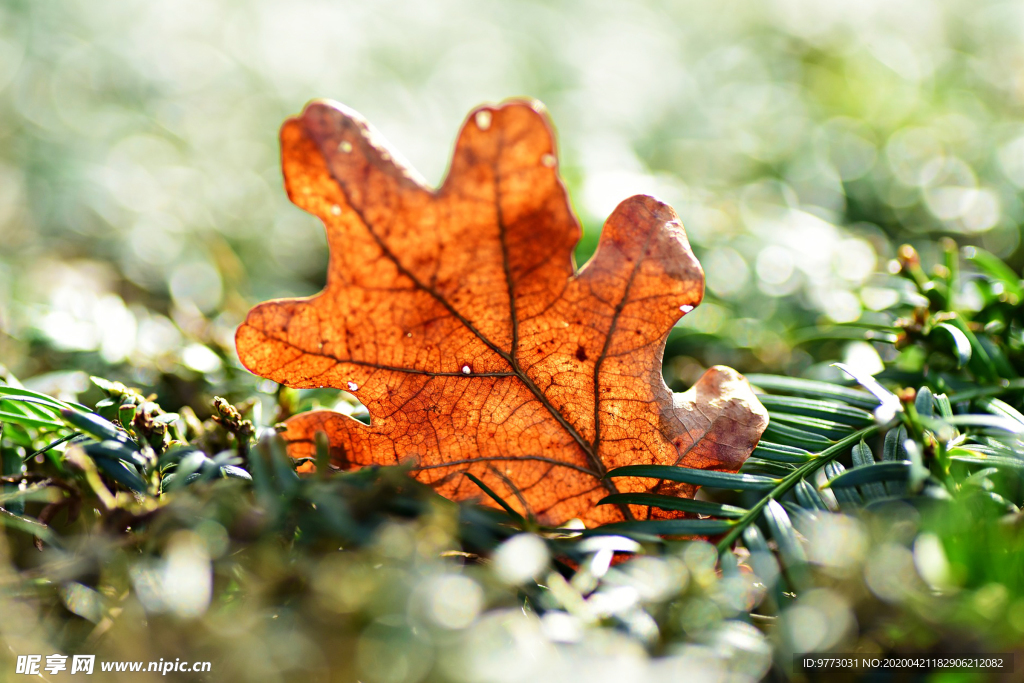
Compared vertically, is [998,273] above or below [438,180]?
below

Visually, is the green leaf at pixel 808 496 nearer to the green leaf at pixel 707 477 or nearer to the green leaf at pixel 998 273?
the green leaf at pixel 707 477

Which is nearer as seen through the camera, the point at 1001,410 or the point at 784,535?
the point at 784,535

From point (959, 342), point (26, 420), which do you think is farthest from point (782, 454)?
point (26, 420)

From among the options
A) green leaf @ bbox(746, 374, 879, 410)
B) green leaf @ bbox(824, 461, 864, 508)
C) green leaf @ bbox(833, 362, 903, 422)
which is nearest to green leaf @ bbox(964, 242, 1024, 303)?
green leaf @ bbox(746, 374, 879, 410)

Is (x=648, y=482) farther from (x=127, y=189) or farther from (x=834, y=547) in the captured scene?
Answer: (x=127, y=189)

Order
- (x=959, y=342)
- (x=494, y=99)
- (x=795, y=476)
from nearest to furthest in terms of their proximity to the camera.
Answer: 1. (x=795, y=476)
2. (x=959, y=342)
3. (x=494, y=99)

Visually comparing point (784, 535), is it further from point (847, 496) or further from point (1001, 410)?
point (1001, 410)

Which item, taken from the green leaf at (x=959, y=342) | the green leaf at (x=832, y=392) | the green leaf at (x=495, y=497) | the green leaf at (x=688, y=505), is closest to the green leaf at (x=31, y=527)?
the green leaf at (x=495, y=497)
